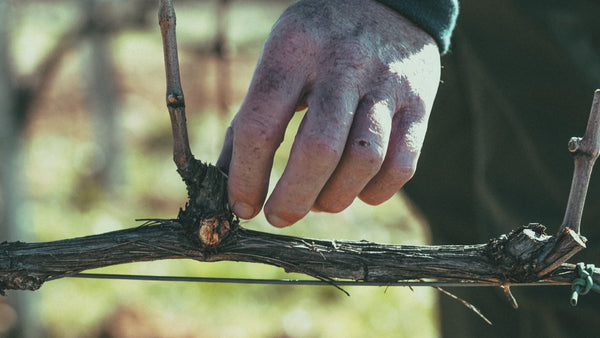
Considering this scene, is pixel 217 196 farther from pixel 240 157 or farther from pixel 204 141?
pixel 204 141

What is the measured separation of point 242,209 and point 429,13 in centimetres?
66

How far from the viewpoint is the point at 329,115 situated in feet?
3.67

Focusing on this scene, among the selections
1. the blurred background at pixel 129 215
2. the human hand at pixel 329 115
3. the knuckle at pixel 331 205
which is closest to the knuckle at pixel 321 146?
the human hand at pixel 329 115

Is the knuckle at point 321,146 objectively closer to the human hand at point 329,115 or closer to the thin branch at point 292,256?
the human hand at point 329,115

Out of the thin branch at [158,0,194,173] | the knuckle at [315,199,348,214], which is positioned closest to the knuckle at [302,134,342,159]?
the knuckle at [315,199,348,214]

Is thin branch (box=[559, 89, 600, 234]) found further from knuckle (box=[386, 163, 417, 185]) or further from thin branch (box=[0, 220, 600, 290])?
knuckle (box=[386, 163, 417, 185])

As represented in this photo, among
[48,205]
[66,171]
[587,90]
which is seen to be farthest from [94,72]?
[587,90]

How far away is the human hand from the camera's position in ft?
3.67

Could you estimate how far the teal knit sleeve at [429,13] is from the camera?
139cm

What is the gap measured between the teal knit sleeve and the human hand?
0.11 m

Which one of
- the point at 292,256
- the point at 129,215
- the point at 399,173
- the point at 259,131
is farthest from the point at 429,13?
Result: the point at 129,215

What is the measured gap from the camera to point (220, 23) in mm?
3191

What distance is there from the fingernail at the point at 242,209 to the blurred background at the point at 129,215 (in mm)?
750

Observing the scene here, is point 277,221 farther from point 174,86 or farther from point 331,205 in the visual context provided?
point 174,86
